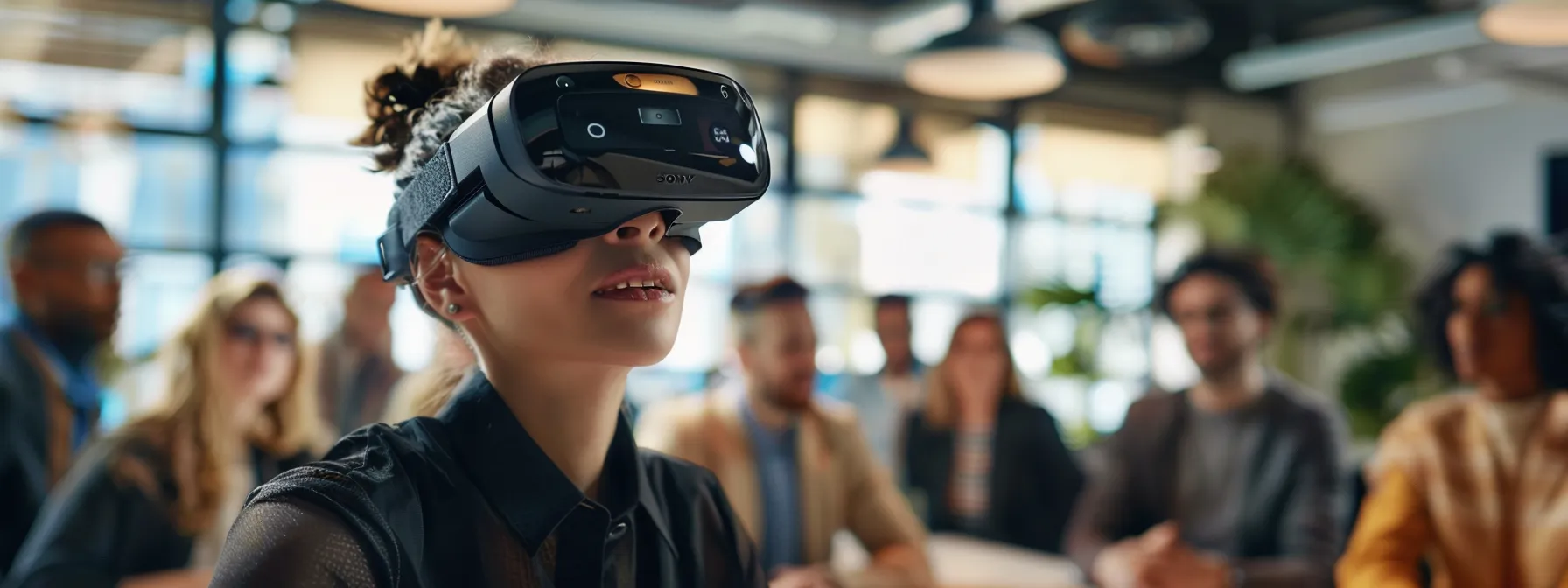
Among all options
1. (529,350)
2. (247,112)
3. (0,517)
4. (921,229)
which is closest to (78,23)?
(247,112)

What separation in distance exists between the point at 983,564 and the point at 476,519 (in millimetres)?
2919

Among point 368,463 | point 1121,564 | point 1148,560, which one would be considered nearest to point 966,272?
point 1121,564

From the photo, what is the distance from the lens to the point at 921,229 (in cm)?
834

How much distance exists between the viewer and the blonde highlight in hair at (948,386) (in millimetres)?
4221

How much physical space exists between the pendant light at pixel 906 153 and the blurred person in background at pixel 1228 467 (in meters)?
3.35

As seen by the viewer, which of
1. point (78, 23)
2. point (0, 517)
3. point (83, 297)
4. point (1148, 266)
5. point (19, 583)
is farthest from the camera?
point (1148, 266)

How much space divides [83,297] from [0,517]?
0.59 meters

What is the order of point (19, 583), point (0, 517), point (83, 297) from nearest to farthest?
point (19, 583) < point (0, 517) < point (83, 297)

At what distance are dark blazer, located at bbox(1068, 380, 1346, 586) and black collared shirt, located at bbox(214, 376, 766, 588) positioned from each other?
2.20 meters

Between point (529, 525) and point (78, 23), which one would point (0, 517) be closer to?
point (529, 525)

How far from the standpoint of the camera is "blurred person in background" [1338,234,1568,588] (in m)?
2.24

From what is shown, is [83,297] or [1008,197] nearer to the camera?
[83,297]

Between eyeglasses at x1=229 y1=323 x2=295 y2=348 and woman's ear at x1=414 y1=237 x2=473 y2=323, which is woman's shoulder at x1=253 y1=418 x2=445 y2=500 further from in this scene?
eyeglasses at x1=229 y1=323 x2=295 y2=348

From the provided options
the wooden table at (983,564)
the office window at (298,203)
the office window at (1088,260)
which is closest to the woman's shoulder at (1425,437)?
the wooden table at (983,564)
